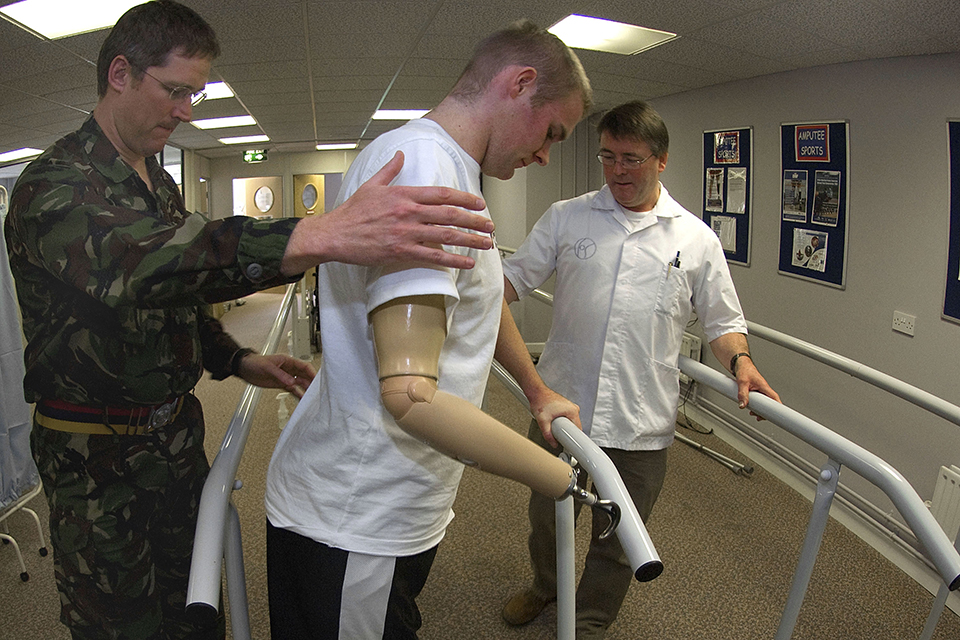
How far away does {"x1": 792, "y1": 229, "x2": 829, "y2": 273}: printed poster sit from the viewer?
3518 millimetres

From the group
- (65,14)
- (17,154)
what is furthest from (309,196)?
(65,14)

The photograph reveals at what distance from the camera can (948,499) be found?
8.72 ft

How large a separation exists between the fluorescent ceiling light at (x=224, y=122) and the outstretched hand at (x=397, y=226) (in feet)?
23.4

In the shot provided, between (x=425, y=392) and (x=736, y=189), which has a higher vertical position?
(x=736, y=189)

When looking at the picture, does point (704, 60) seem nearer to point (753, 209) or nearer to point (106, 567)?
point (753, 209)

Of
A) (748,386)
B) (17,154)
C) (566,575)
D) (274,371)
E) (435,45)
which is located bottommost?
(566,575)

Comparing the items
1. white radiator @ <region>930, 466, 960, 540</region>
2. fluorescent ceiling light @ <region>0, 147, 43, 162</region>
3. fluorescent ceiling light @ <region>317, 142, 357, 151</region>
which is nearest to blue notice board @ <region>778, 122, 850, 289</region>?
white radiator @ <region>930, 466, 960, 540</region>

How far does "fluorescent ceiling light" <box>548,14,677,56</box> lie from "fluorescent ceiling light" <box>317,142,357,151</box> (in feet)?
26.1

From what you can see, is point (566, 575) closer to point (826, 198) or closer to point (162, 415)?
point (162, 415)

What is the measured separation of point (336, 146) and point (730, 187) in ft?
28.8

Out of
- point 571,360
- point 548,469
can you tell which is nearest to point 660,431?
point 571,360

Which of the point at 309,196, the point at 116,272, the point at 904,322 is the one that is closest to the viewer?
the point at 116,272

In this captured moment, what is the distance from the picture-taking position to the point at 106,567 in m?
1.18

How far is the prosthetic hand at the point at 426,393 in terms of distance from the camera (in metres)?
0.76
